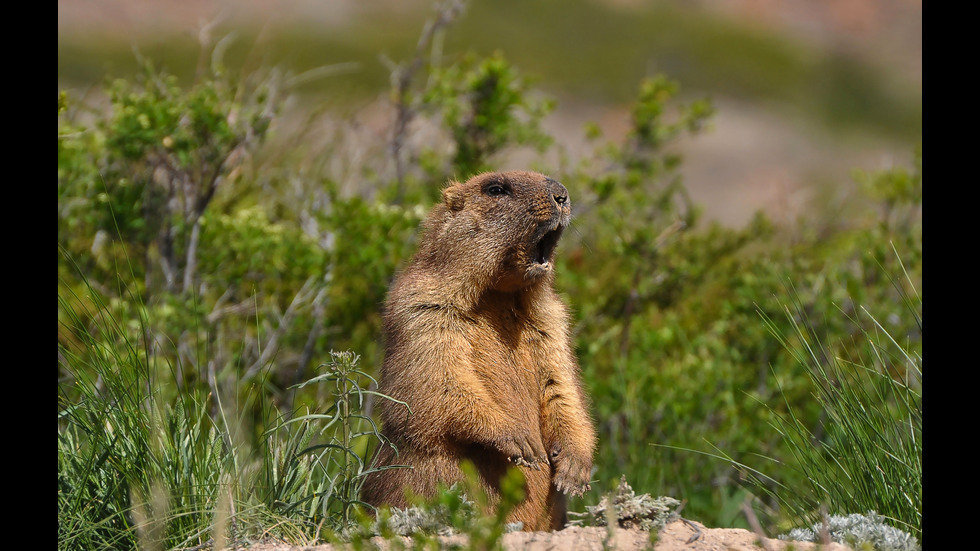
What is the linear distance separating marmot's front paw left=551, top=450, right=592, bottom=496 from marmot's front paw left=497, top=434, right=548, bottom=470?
5.2 inches

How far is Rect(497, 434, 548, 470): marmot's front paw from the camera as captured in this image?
4.12 meters

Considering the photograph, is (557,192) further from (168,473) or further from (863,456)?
(168,473)

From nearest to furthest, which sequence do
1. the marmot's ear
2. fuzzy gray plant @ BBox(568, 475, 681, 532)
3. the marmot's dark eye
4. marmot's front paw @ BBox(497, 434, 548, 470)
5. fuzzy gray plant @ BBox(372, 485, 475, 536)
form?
fuzzy gray plant @ BBox(372, 485, 475, 536)
fuzzy gray plant @ BBox(568, 475, 681, 532)
marmot's front paw @ BBox(497, 434, 548, 470)
the marmot's dark eye
the marmot's ear

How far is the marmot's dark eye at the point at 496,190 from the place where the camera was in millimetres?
4598

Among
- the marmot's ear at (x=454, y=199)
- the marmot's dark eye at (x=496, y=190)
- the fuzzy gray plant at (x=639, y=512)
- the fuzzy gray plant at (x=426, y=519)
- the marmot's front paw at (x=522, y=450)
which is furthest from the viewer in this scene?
the marmot's ear at (x=454, y=199)

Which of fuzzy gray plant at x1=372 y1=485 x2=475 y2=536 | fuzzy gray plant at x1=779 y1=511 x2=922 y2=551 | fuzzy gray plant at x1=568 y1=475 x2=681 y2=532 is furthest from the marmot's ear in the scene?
fuzzy gray plant at x1=779 y1=511 x2=922 y2=551

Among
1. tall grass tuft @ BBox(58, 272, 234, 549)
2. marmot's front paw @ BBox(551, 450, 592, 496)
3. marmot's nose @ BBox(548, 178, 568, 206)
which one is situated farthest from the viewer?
marmot's nose @ BBox(548, 178, 568, 206)

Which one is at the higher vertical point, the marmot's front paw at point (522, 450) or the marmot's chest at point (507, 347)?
the marmot's chest at point (507, 347)

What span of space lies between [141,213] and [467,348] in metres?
3.82

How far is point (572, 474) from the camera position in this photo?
432 centimetres

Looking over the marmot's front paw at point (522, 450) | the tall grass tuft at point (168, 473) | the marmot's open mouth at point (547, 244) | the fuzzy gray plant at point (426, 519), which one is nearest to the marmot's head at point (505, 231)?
the marmot's open mouth at point (547, 244)

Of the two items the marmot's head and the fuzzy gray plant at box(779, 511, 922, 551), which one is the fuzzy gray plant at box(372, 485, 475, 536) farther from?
the fuzzy gray plant at box(779, 511, 922, 551)

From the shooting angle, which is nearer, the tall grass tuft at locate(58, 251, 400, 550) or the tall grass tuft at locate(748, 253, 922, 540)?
the tall grass tuft at locate(58, 251, 400, 550)

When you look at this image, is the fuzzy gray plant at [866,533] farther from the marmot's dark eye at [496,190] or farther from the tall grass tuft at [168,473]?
the marmot's dark eye at [496,190]
